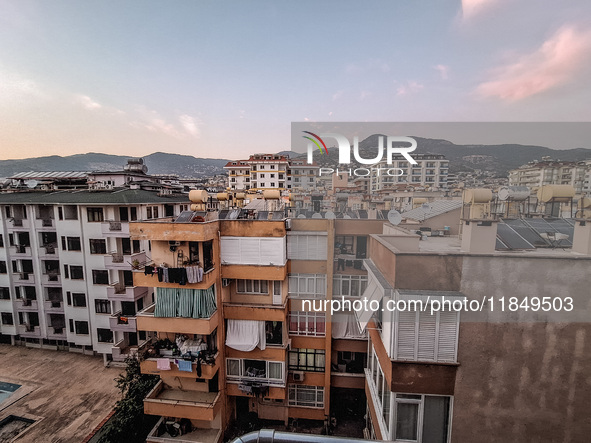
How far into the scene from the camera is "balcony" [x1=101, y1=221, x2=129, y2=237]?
14.3 m

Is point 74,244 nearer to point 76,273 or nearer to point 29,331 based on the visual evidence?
point 76,273

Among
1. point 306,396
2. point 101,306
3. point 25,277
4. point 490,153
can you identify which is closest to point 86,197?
point 101,306

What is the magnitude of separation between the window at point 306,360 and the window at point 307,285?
2434mm

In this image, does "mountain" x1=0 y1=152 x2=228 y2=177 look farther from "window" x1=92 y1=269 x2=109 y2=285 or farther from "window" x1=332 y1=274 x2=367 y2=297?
"window" x1=332 y1=274 x2=367 y2=297

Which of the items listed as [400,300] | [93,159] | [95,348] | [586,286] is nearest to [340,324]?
[400,300]

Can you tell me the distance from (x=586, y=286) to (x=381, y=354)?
399 centimetres

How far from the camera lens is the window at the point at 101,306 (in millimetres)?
15273

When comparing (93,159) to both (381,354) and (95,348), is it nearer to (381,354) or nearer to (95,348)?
(95,348)

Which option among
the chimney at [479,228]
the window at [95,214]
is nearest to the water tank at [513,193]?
the chimney at [479,228]

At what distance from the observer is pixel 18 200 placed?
1591cm

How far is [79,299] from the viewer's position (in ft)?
51.1

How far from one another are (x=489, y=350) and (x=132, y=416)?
40.0 ft

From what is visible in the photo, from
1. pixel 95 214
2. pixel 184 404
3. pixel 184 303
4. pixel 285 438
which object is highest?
pixel 285 438

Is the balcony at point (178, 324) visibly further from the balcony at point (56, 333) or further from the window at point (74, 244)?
the balcony at point (56, 333)
